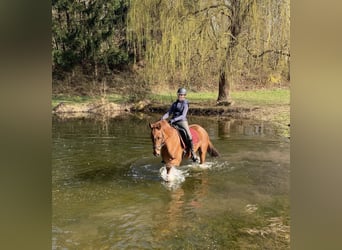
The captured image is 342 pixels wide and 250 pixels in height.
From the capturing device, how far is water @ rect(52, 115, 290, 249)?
7.65ft

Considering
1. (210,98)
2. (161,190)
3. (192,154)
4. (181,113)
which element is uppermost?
(210,98)

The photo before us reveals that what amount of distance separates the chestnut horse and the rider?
1.4 inches

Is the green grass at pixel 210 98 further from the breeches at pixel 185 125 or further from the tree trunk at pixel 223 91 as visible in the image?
the breeches at pixel 185 125

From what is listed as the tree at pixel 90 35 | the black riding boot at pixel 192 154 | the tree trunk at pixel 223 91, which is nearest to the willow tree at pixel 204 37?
the tree trunk at pixel 223 91

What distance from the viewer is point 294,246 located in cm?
207

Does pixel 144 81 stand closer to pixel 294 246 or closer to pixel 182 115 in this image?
pixel 182 115

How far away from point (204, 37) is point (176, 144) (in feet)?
2.61

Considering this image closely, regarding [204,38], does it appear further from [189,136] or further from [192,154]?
[192,154]

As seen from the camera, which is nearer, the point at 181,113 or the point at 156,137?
the point at 156,137

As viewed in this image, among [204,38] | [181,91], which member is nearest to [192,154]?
[181,91]

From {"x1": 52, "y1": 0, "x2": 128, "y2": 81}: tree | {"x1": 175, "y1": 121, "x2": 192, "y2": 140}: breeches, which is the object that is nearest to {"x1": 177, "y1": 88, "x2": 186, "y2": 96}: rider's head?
{"x1": 175, "y1": 121, "x2": 192, "y2": 140}: breeches

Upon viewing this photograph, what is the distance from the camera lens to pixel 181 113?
266 centimetres

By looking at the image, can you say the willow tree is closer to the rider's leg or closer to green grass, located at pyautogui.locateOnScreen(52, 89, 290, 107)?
green grass, located at pyautogui.locateOnScreen(52, 89, 290, 107)
